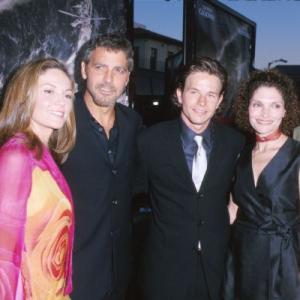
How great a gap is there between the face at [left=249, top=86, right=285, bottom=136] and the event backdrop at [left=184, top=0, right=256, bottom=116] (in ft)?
6.09

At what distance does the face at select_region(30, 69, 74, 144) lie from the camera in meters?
1.90

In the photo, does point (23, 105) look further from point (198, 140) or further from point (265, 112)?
point (265, 112)

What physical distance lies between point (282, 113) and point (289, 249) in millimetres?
803

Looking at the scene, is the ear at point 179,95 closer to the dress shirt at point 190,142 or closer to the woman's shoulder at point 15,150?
the dress shirt at point 190,142

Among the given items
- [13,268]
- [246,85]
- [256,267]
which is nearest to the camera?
[13,268]

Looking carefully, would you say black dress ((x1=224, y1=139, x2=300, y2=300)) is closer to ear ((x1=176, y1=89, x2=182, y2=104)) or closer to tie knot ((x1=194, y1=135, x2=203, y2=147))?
tie knot ((x1=194, y1=135, x2=203, y2=147))

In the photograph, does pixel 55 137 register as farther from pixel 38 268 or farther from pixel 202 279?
pixel 202 279

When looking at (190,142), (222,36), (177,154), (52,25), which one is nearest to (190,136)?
(190,142)

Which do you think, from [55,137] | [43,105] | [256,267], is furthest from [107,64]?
[256,267]

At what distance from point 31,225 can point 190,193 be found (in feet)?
3.42

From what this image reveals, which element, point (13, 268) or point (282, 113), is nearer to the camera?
point (13, 268)

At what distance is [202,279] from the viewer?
8.29 feet

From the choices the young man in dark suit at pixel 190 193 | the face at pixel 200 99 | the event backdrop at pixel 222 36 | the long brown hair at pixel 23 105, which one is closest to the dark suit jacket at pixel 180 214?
the young man in dark suit at pixel 190 193

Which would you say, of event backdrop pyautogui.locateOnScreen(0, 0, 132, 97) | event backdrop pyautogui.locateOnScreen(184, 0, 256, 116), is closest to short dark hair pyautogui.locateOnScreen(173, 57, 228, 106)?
event backdrop pyautogui.locateOnScreen(0, 0, 132, 97)
